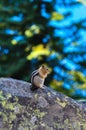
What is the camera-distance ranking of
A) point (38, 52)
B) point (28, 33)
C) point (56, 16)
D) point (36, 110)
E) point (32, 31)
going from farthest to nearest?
point (56, 16) → point (28, 33) → point (32, 31) → point (38, 52) → point (36, 110)

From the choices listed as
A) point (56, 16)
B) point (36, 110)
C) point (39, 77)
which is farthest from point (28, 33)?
point (36, 110)

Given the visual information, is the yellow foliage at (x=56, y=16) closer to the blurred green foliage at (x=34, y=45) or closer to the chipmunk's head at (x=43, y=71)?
the blurred green foliage at (x=34, y=45)

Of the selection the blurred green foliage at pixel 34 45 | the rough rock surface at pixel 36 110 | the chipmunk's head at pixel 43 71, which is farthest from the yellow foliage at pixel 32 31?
the chipmunk's head at pixel 43 71

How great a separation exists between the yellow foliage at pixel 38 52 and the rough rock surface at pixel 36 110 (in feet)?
56.9

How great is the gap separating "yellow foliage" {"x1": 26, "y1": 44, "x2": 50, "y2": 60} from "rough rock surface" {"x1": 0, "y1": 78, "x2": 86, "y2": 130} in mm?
17329

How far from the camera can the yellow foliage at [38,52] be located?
81.1ft

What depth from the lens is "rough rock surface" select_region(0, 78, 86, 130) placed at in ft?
22.4

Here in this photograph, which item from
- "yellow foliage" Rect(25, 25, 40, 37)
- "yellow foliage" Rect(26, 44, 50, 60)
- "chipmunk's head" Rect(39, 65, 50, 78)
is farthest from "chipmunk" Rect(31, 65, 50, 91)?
"yellow foliage" Rect(25, 25, 40, 37)

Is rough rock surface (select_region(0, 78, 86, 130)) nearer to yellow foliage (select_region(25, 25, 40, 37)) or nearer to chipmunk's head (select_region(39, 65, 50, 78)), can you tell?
chipmunk's head (select_region(39, 65, 50, 78))

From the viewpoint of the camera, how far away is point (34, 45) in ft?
84.3

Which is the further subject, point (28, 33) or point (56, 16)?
point (56, 16)

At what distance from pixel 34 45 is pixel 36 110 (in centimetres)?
1877

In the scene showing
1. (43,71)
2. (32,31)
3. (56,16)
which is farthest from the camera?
(56,16)

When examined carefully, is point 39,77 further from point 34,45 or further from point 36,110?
point 34,45
